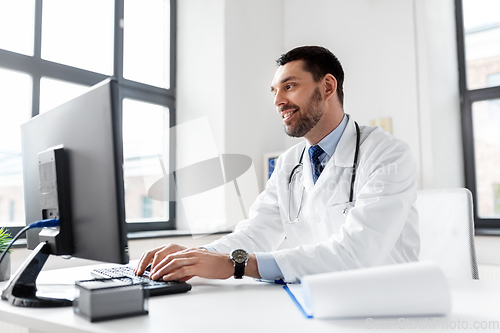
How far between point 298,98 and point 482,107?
1.69m

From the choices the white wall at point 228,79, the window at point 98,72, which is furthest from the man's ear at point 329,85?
the white wall at point 228,79

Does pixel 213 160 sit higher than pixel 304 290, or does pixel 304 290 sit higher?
pixel 213 160

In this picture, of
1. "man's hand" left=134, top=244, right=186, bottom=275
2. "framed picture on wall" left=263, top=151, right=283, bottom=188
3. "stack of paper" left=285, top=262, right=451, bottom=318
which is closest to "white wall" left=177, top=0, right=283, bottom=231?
"framed picture on wall" left=263, top=151, right=283, bottom=188

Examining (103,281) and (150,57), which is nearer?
(103,281)

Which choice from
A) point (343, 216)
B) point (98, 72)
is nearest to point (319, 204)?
point (343, 216)

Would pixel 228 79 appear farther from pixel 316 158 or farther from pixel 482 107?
pixel 482 107

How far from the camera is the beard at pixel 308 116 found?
57.2 inches

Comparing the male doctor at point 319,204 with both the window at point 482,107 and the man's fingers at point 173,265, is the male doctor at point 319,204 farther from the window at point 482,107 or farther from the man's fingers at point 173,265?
the window at point 482,107

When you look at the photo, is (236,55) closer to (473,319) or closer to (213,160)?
(213,160)

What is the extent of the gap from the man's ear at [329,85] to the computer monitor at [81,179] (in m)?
0.92

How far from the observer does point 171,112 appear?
2.78 metres

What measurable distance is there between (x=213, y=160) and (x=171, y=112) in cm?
Answer: 47

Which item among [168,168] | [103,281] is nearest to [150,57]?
[168,168]

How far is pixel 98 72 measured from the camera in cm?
237
